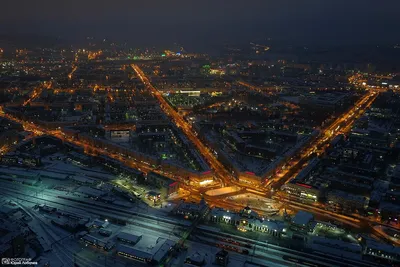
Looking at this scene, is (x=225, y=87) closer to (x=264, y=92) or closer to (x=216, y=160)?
(x=264, y=92)

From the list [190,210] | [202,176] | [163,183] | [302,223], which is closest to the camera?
[302,223]

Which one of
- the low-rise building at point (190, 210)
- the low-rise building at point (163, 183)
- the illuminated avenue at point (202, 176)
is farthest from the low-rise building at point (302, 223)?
the low-rise building at point (163, 183)

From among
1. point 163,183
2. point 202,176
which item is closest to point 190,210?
point 163,183

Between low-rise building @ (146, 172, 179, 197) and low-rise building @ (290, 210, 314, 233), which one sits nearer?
low-rise building @ (290, 210, 314, 233)

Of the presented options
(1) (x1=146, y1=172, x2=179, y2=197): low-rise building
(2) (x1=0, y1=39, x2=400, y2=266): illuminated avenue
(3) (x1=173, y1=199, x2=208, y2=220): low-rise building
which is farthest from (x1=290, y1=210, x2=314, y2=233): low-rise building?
(1) (x1=146, y1=172, x2=179, y2=197): low-rise building

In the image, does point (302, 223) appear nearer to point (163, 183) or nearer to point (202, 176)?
point (202, 176)

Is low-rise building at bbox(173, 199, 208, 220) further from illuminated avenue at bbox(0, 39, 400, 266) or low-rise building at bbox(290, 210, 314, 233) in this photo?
low-rise building at bbox(290, 210, 314, 233)

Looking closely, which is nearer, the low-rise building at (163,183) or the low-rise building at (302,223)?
the low-rise building at (302,223)

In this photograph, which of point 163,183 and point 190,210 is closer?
point 190,210

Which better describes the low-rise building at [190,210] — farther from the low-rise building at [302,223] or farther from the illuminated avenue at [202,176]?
the low-rise building at [302,223]

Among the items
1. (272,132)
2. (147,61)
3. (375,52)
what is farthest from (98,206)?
(375,52)

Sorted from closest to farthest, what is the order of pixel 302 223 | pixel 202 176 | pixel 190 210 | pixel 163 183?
1. pixel 302 223
2. pixel 190 210
3. pixel 163 183
4. pixel 202 176
